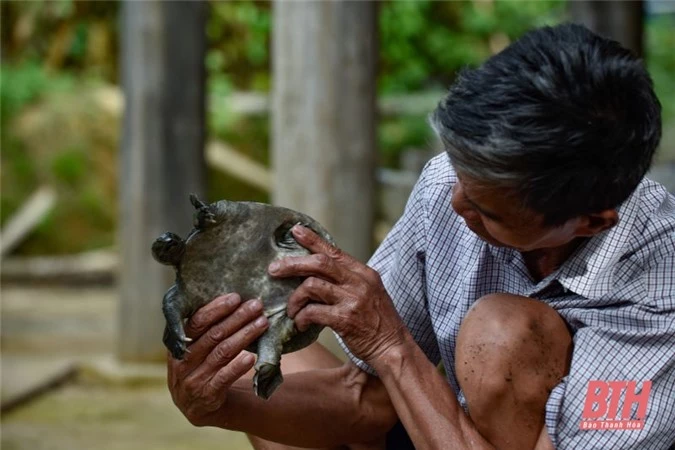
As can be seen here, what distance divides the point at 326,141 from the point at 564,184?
3.14 meters

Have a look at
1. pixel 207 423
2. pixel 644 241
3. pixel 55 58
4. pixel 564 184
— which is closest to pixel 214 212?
pixel 207 423

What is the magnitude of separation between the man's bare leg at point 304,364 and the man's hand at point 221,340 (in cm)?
36

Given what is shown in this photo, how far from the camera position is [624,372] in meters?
2.46

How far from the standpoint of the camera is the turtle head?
2424 mm

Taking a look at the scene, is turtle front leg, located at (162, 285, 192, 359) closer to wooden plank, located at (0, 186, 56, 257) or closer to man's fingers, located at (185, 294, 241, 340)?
man's fingers, located at (185, 294, 241, 340)

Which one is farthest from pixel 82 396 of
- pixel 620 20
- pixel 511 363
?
pixel 511 363

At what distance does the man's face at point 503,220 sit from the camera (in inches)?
91.5

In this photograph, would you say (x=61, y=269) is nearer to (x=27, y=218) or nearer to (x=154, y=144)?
(x=27, y=218)

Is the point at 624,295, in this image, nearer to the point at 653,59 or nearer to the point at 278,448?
the point at 278,448

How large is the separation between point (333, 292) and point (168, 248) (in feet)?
1.05

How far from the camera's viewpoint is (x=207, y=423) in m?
2.71

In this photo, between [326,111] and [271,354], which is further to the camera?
[326,111]

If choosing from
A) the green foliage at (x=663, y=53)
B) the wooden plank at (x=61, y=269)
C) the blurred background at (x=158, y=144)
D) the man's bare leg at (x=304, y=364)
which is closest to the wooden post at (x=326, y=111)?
the blurred background at (x=158, y=144)

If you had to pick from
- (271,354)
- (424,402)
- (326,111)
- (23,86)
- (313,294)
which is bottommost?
(23,86)
